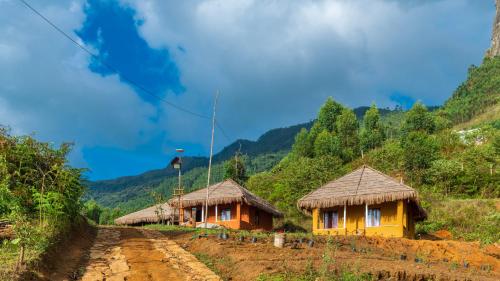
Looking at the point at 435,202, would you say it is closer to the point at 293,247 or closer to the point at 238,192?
the point at 238,192

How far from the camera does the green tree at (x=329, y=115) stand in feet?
240

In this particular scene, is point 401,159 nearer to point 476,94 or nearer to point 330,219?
point 330,219

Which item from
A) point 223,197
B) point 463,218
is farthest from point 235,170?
point 463,218

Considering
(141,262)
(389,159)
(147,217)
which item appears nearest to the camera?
(141,262)

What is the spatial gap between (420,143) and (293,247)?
3670cm

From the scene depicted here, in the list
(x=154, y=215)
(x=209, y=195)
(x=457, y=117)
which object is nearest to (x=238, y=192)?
(x=209, y=195)

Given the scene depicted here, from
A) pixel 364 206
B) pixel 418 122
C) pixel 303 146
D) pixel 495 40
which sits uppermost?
pixel 495 40

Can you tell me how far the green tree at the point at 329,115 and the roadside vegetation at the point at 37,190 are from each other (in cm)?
5427

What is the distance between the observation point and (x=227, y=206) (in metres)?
35.3

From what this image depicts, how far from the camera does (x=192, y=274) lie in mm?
12828

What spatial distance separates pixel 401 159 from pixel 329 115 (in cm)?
2124

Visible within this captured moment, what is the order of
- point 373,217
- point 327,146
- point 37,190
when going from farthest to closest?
1. point 327,146
2. point 373,217
3. point 37,190

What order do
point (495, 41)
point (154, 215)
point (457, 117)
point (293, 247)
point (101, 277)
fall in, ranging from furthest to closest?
point (495, 41) < point (457, 117) < point (154, 215) < point (293, 247) < point (101, 277)

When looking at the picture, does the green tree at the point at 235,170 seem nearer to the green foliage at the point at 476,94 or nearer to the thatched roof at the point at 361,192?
the thatched roof at the point at 361,192
